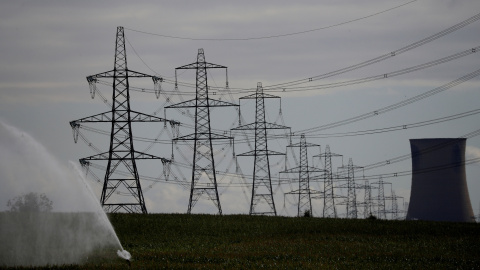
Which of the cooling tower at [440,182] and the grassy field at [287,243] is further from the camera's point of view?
the cooling tower at [440,182]

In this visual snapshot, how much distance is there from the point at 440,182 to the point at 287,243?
73376mm

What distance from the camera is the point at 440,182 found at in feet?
375

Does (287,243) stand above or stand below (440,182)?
below

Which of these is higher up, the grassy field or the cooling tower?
the cooling tower

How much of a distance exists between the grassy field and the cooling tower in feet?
165

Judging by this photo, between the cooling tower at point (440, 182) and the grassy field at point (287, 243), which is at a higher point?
the cooling tower at point (440, 182)

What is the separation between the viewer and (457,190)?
11556cm

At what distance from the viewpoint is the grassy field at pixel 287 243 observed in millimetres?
37031

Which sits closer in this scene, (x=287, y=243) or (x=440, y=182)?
(x=287, y=243)

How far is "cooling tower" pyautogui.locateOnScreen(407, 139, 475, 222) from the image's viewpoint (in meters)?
112

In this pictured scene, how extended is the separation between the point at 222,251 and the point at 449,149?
7842 centimetres

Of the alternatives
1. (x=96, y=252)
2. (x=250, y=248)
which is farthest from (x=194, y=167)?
(x=96, y=252)

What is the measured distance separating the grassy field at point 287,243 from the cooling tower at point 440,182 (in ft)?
165

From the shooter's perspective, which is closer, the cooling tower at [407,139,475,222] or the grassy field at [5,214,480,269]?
the grassy field at [5,214,480,269]
